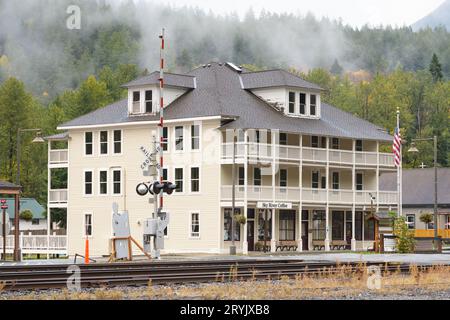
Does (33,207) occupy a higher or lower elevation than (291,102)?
lower

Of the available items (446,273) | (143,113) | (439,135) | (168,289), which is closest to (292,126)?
(143,113)

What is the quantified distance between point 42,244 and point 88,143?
7.26m

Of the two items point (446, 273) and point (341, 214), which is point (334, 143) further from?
point (446, 273)

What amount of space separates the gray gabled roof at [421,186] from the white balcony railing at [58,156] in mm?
29852

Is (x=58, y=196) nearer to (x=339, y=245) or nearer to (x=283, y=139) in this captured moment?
(x=283, y=139)

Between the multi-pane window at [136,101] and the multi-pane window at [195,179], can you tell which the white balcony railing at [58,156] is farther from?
the multi-pane window at [195,179]

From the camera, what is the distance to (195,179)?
70.4m

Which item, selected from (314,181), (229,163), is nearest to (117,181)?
(229,163)

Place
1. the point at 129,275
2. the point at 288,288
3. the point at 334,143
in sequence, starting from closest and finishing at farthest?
the point at 288,288, the point at 129,275, the point at 334,143

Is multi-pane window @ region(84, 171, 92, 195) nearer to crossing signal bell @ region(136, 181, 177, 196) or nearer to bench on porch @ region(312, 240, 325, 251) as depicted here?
bench on porch @ region(312, 240, 325, 251)

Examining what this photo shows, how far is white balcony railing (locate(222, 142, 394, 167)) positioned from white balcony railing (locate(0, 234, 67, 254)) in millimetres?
13534

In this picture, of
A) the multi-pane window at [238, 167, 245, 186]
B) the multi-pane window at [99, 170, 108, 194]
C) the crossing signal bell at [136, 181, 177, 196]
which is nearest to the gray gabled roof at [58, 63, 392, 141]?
the multi-pane window at [238, 167, 245, 186]

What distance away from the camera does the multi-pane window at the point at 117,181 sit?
74.6 meters

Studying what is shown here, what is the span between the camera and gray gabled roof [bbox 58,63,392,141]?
7038 centimetres
